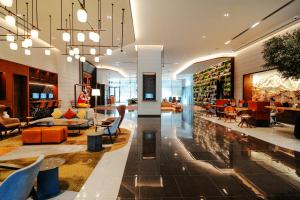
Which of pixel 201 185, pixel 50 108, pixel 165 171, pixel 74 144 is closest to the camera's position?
pixel 201 185

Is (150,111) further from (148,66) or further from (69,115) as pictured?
(69,115)

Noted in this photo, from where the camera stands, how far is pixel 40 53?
35.4 feet

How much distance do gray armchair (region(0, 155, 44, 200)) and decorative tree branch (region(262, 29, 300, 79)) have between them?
7008 mm

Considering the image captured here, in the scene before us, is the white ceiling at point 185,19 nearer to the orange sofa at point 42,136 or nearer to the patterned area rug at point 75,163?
the orange sofa at point 42,136

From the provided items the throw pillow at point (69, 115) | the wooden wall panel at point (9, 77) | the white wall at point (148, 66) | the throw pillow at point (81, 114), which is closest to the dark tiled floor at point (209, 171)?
the throw pillow at point (81, 114)

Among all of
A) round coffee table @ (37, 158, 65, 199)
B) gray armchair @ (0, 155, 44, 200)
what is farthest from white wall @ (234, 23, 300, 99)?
gray armchair @ (0, 155, 44, 200)

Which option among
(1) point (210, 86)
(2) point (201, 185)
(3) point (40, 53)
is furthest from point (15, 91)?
(1) point (210, 86)

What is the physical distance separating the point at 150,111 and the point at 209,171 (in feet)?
28.0

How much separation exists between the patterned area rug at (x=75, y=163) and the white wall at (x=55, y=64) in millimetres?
4296

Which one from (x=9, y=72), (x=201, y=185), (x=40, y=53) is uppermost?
(x=40, y=53)

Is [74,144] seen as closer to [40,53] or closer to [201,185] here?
[201,185]

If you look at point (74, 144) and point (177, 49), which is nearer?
point (74, 144)

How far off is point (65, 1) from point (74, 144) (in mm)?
4083

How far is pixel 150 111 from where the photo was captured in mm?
11977
